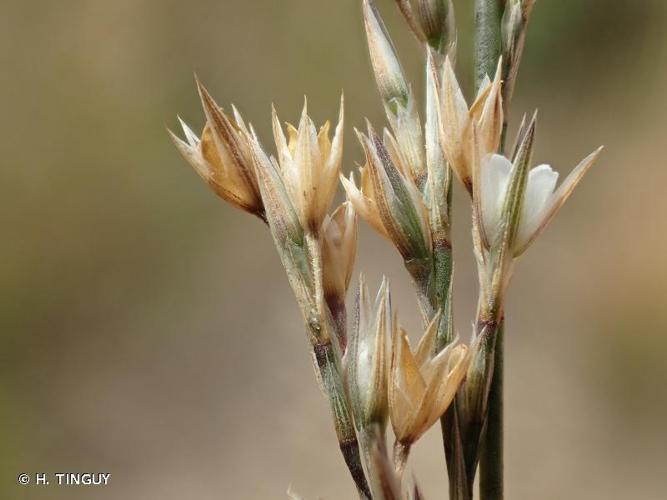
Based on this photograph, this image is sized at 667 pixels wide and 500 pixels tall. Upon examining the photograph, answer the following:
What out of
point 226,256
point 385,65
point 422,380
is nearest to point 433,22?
point 385,65

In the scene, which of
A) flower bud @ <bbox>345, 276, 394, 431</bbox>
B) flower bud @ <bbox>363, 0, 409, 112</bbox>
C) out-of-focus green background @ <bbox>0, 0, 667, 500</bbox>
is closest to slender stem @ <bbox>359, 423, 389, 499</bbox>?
flower bud @ <bbox>345, 276, 394, 431</bbox>

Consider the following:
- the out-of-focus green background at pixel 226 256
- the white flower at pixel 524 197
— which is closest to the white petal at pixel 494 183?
the white flower at pixel 524 197

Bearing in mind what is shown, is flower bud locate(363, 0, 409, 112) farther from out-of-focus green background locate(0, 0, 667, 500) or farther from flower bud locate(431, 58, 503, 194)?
out-of-focus green background locate(0, 0, 667, 500)

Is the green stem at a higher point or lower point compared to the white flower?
lower

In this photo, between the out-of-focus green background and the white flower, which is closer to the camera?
the white flower

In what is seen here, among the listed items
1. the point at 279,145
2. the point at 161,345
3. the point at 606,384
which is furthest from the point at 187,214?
the point at 279,145

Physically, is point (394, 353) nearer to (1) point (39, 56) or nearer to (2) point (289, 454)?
(2) point (289, 454)

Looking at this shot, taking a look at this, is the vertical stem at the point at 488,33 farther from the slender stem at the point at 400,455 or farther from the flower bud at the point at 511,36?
the slender stem at the point at 400,455

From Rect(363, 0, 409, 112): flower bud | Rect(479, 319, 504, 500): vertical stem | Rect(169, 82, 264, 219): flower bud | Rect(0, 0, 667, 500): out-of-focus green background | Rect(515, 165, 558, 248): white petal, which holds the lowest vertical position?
Rect(479, 319, 504, 500): vertical stem

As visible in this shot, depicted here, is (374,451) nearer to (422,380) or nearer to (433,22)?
(422,380)
